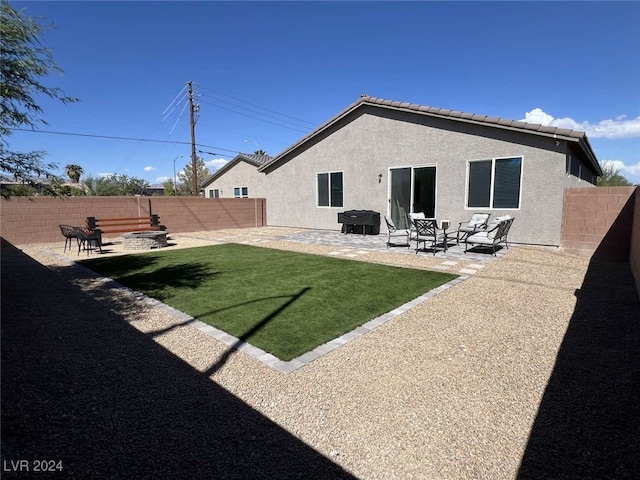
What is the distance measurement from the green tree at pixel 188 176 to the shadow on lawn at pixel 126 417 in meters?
46.6

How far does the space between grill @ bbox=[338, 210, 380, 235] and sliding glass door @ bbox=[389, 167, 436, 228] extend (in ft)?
2.64

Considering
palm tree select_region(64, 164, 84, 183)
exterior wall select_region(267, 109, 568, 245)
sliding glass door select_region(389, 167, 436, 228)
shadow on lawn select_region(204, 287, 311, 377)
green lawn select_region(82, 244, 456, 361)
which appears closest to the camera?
shadow on lawn select_region(204, 287, 311, 377)

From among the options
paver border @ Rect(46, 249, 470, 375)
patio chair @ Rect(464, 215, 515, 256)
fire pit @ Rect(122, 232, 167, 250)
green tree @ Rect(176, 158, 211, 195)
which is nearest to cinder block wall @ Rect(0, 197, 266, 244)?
fire pit @ Rect(122, 232, 167, 250)

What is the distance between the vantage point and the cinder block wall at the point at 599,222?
8203 millimetres

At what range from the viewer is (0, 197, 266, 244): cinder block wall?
12.2m

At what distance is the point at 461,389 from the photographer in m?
2.83

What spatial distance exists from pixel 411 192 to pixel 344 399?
11.4 m

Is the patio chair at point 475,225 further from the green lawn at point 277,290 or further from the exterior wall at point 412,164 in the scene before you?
the green lawn at point 277,290

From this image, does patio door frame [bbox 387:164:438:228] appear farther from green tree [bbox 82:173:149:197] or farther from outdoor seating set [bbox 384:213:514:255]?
green tree [bbox 82:173:149:197]

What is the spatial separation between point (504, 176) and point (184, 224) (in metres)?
14.9

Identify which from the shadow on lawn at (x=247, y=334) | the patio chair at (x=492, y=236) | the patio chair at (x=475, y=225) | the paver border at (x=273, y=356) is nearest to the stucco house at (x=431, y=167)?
the patio chair at (x=475, y=225)

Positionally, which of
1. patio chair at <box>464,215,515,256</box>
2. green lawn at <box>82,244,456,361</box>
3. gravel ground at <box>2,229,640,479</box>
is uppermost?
patio chair at <box>464,215,515,256</box>

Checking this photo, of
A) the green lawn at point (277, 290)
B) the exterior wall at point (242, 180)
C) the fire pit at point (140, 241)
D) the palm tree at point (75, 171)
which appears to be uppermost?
the palm tree at point (75, 171)

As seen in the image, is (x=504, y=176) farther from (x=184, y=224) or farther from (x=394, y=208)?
(x=184, y=224)
